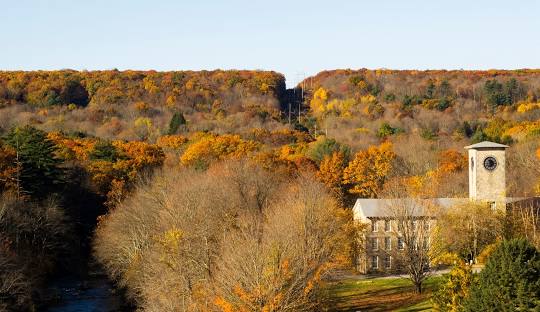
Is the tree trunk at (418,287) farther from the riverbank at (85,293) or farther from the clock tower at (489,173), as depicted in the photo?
the riverbank at (85,293)

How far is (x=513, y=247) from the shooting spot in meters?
29.2

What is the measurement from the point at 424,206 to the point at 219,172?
912 inches

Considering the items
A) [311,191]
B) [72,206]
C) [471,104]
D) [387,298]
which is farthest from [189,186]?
[471,104]

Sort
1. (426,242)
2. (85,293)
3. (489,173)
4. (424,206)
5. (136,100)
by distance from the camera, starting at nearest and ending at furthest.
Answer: (426,242) < (424,206) < (489,173) < (85,293) < (136,100)

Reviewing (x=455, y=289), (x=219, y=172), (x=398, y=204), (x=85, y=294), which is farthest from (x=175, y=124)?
(x=455, y=289)

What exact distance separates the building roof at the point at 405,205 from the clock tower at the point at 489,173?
105 centimetres

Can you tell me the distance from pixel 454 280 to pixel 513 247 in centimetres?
651

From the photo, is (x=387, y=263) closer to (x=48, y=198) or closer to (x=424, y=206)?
(x=424, y=206)

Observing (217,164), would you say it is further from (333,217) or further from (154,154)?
(333,217)

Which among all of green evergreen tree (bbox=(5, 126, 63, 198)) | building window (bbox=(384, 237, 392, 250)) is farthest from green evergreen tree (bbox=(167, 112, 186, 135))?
building window (bbox=(384, 237, 392, 250))

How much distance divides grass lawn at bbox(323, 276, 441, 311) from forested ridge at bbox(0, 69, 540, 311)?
1793mm

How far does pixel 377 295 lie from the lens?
47719mm

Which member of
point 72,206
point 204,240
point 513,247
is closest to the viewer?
point 513,247

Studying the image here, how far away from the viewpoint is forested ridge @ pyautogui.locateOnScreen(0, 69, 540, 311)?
4047cm
